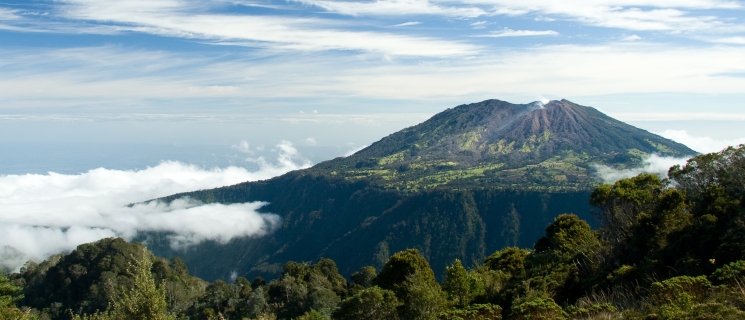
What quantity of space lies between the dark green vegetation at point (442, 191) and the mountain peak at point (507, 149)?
0.39 m

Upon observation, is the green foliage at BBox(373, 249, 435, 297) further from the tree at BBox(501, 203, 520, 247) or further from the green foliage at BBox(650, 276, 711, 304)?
the tree at BBox(501, 203, 520, 247)

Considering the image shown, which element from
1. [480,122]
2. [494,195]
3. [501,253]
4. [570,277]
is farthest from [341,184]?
[570,277]

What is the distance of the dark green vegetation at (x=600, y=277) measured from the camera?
11727 millimetres

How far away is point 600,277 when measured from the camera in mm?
19031

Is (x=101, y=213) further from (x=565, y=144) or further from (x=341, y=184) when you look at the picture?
(x=565, y=144)

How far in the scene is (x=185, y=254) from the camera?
113 meters

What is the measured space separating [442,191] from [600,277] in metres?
91.3

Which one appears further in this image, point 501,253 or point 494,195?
point 494,195

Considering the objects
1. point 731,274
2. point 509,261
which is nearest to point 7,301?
point 731,274

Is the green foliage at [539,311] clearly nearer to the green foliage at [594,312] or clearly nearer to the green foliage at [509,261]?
the green foliage at [594,312]

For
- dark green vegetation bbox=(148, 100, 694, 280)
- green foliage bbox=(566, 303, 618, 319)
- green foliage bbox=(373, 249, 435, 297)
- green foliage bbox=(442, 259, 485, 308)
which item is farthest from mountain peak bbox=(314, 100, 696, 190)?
green foliage bbox=(566, 303, 618, 319)

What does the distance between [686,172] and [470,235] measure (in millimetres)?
75619

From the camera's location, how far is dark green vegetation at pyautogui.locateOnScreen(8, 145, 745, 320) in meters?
11.7

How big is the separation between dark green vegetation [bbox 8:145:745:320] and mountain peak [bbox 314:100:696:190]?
3342 inches
